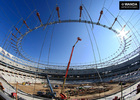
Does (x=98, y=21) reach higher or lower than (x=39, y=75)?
higher

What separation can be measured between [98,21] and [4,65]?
160 feet

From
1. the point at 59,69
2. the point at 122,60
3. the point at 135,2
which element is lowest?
Answer: the point at 59,69

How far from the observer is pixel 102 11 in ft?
68.2

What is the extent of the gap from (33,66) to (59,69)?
2196 centimetres

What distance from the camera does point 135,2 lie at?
10.6 metres

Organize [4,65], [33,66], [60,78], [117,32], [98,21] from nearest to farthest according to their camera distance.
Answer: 1. [98,21]
2. [117,32]
3. [4,65]
4. [33,66]
5. [60,78]

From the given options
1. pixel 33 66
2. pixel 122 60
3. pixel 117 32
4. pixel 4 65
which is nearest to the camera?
pixel 117 32

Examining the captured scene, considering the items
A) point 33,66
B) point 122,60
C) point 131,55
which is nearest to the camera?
point 131,55

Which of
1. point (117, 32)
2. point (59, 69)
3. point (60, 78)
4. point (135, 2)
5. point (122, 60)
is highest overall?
point (117, 32)

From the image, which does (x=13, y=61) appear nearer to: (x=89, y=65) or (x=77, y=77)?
(x=77, y=77)

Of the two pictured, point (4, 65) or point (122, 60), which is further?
point (122, 60)

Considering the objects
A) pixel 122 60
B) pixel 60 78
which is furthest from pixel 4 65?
pixel 122 60

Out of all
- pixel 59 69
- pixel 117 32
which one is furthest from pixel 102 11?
pixel 59 69

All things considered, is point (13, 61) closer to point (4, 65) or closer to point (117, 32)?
point (4, 65)
